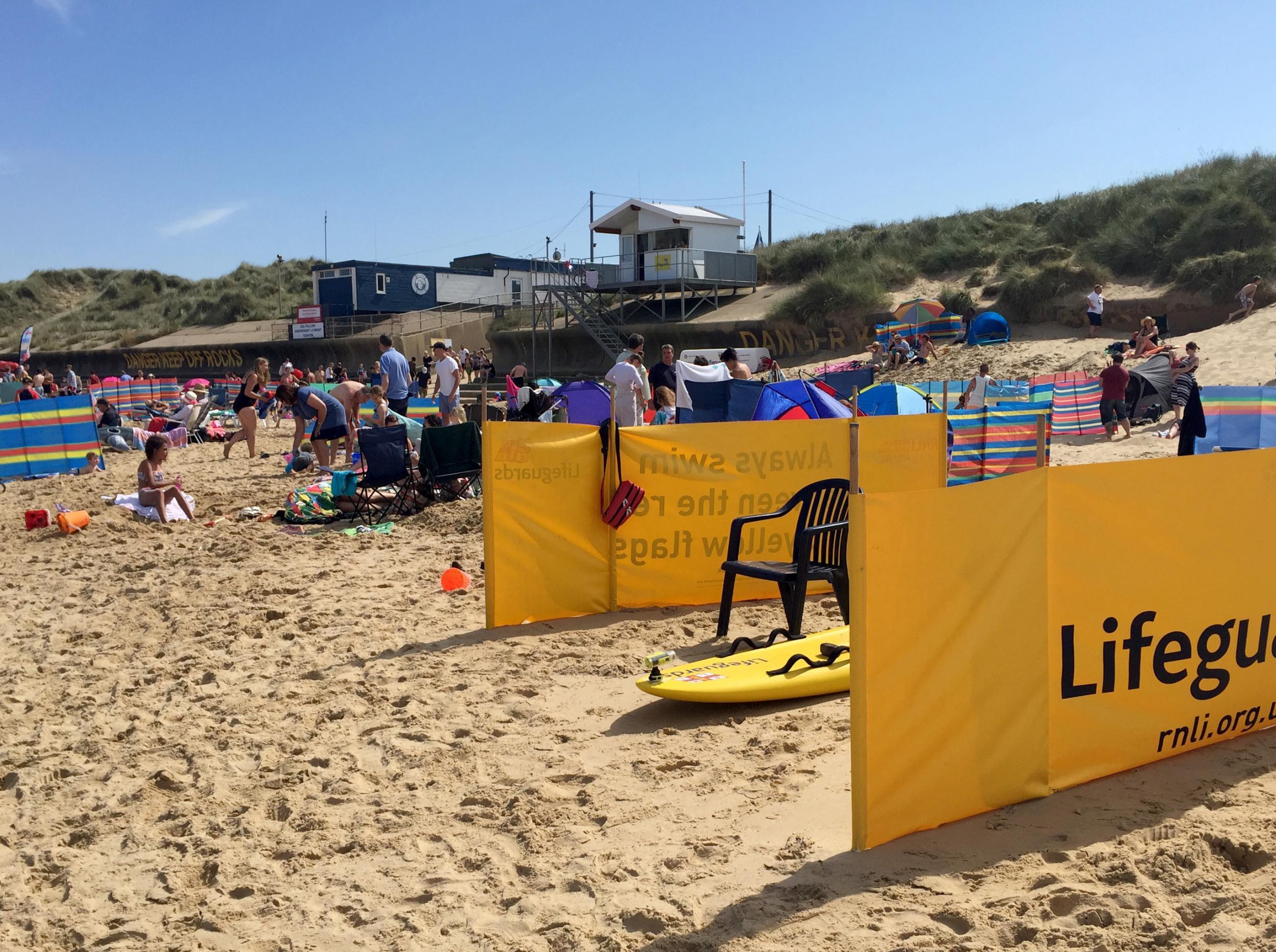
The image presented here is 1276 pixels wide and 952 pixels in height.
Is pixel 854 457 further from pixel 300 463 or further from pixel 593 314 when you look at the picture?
pixel 593 314

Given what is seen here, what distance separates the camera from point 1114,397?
1588 cm

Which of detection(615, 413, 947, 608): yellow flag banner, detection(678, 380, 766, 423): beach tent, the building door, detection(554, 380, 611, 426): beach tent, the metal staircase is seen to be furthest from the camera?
the building door

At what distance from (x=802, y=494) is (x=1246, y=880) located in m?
3.55

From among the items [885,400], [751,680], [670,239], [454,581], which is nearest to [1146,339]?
[885,400]

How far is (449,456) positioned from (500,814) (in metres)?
7.62

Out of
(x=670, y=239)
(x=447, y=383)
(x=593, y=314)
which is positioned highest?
(x=670, y=239)

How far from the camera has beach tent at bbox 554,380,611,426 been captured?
1381cm

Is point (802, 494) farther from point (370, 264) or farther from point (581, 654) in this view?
point (370, 264)

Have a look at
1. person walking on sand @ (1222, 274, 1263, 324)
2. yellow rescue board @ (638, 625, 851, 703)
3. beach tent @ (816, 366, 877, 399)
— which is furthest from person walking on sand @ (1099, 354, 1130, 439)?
yellow rescue board @ (638, 625, 851, 703)

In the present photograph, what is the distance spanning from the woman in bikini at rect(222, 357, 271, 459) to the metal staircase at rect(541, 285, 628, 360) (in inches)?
792

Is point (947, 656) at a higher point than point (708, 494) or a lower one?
lower

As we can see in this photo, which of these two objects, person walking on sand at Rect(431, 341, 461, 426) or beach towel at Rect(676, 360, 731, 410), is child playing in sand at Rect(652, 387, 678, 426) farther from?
person walking on sand at Rect(431, 341, 461, 426)

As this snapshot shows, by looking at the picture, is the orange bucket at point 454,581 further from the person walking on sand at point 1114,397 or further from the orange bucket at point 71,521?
the person walking on sand at point 1114,397

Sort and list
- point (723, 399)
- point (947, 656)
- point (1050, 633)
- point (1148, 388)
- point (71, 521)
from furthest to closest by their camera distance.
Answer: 1. point (1148, 388)
2. point (723, 399)
3. point (71, 521)
4. point (1050, 633)
5. point (947, 656)
